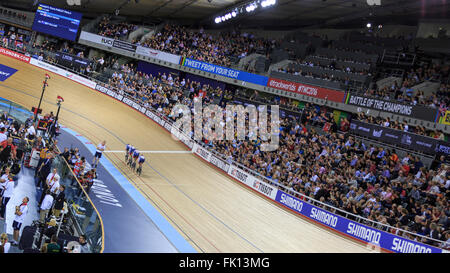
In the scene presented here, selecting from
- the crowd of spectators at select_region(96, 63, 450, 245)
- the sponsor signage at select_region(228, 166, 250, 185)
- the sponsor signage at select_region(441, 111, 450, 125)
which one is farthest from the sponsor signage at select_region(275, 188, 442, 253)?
the sponsor signage at select_region(441, 111, 450, 125)

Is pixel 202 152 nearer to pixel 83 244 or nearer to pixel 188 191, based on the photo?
pixel 188 191

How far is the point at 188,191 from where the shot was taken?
1788 cm

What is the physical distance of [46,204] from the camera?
1121 cm

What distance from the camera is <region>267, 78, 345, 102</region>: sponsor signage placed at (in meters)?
24.9

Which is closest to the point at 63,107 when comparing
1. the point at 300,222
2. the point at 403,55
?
the point at 300,222

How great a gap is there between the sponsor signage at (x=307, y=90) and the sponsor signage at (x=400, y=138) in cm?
→ 378

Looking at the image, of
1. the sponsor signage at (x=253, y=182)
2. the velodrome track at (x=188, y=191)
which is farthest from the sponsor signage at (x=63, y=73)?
the sponsor signage at (x=253, y=182)

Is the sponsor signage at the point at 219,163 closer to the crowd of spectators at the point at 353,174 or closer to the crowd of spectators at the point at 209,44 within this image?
the crowd of spectators at the point at 353,174

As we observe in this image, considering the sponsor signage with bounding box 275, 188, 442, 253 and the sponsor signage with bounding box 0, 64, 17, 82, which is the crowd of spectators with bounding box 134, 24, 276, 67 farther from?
the sponsor signage with bounding box 275, 188, 442, 253

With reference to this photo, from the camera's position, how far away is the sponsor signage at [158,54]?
34812 millimetres

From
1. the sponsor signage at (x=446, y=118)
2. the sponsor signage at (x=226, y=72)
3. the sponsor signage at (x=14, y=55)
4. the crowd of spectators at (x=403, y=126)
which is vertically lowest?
the sponsor signage at (x=14, y=55)

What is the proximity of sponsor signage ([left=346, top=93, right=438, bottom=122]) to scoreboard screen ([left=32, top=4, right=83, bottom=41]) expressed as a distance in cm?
2502

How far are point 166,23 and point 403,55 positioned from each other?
22.6m

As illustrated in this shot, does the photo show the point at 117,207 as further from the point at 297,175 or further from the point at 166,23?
the point at 166,23
